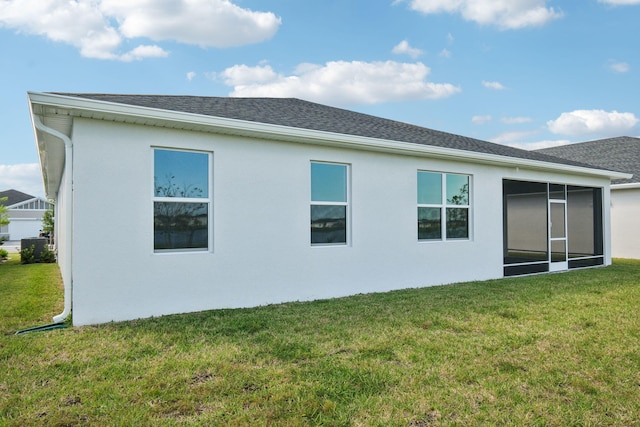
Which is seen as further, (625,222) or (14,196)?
(14,196)

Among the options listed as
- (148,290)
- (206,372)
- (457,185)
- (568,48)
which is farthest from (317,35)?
(206,372)

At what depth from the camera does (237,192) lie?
638cm

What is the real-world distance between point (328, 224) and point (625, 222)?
13.4 meters

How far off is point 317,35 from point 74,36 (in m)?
6.09

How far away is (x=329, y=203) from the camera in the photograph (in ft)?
24.0

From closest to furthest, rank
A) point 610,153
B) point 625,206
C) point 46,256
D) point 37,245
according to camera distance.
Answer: point 46,256, point 37,245, point 625,206, point 610,153

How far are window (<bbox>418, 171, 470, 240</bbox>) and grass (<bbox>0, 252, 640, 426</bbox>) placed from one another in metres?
2.63

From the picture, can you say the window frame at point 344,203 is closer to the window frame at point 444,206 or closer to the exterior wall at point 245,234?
the exterior wall at point 245,234

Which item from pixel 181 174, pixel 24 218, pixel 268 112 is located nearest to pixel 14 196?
pixel 24 218

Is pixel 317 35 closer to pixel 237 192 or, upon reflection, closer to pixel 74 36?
pixel 74 36

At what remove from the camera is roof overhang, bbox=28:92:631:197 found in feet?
16.5

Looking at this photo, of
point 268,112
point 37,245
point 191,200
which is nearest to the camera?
point 191,200

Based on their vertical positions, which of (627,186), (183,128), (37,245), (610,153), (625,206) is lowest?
(37,245)

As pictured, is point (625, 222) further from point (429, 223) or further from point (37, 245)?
point (37, 245)
